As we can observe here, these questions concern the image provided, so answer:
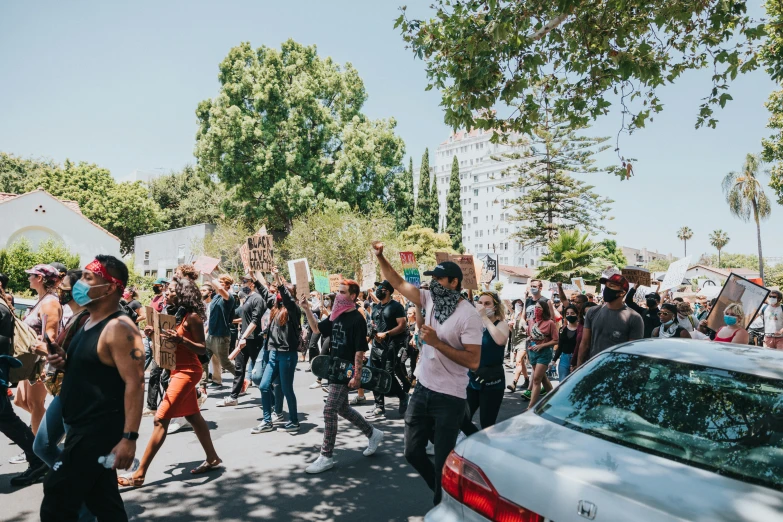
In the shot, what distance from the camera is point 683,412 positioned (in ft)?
8.96

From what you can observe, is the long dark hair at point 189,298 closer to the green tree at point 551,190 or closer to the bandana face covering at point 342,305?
the bandana face covering at point 342,305

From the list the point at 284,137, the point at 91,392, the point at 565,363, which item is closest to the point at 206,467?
the point at 91,392

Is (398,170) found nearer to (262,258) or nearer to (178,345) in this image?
(262,258)

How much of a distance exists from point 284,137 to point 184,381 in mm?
33170

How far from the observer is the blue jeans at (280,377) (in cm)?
689

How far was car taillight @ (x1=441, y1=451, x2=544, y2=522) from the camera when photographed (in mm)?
2336

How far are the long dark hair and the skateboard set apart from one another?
1.31m

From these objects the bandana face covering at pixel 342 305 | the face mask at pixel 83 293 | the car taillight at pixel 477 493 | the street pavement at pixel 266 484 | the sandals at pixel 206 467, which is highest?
the face mask at pixel 83 293

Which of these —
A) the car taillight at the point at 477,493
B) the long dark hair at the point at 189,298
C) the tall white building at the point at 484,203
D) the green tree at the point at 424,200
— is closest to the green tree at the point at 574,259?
the long dark hair at the point at 189,298

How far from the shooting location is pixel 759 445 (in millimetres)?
2447

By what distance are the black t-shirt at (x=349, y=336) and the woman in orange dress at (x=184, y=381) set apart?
1.44 metres

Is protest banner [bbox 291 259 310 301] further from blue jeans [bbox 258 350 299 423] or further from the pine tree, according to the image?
the pine tree

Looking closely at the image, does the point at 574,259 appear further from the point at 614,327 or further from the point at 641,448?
the point at 641,448

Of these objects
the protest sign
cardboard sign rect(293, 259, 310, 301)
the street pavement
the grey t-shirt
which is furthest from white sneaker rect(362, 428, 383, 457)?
the protest sign
